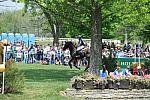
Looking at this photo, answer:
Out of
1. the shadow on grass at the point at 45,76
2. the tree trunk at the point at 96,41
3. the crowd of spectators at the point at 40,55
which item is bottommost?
the shadow on grass at the point at 45,76

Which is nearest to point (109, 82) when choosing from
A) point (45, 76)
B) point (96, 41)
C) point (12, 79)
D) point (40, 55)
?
point (12, 79)

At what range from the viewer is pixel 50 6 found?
70.9 feet

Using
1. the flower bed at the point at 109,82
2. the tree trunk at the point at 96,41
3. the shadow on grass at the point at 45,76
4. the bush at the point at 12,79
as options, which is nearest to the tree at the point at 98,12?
the tree trunk at the point at 96,41

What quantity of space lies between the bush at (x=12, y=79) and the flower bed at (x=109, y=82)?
2024mm

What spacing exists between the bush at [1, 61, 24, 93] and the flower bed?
2024 mm

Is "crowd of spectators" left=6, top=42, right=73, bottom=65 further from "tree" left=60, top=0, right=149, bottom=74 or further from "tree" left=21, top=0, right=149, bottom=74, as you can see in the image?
"tree" left=60, top=0, right=149, bottom=74

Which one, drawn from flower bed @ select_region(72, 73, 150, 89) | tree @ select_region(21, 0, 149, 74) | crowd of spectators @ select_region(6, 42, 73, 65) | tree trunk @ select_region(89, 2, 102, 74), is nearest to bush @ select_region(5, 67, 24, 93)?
flower bed @ select_region(72, 73, 150, 89)

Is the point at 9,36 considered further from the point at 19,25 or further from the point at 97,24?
the point at 19,25

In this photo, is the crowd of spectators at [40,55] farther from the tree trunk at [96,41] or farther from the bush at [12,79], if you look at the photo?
the bush at [12,79]

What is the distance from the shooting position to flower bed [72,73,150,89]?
14820 millimetres

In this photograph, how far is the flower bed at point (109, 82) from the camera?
14.8 m

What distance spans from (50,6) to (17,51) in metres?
15.7

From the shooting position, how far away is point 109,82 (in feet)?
49.7

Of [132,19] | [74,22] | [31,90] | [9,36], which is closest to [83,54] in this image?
[74,22]
